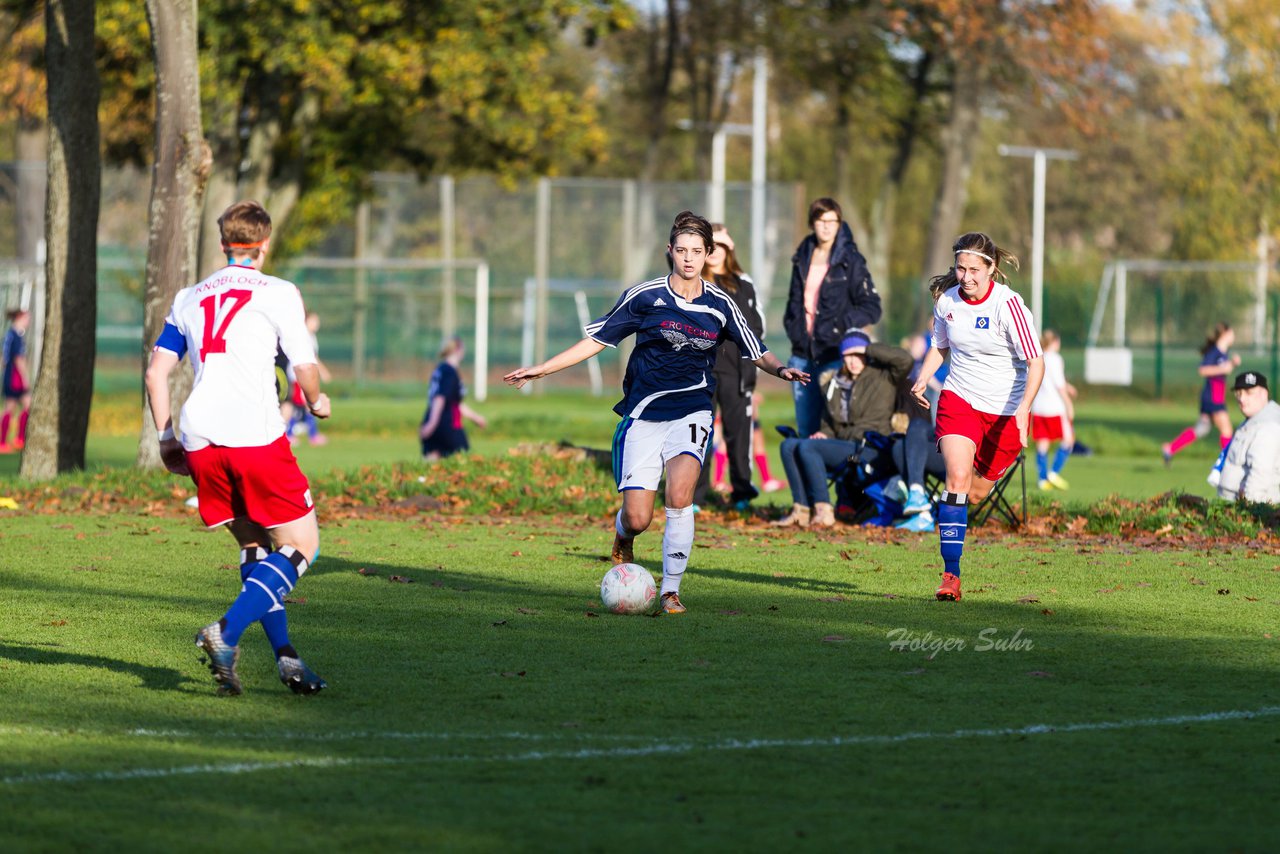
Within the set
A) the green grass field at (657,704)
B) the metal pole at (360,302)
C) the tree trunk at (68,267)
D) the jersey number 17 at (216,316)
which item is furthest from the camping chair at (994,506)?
the metal pole at (360,302)

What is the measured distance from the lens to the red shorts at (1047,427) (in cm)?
1939

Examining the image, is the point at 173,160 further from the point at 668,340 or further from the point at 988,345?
the point at 988,345

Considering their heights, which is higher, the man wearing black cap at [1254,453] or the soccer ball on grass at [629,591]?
the man wearing black cap at [1254,453]

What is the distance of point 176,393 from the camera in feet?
58.2

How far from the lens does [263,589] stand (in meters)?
7.22

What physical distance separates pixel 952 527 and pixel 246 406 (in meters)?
4.42

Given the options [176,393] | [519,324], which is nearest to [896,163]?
[519,324]

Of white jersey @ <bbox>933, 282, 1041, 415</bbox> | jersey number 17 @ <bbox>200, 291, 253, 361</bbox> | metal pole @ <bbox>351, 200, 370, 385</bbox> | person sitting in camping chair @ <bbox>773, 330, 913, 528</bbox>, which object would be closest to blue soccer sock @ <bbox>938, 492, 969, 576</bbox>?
white jersey @ <bbox>933, 282, 1041, 415</bbox>

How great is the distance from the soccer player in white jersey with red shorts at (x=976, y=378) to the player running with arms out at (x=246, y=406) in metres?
4.14

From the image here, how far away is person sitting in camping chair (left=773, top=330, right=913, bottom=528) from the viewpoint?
1393 cm

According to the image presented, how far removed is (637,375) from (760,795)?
13.6ft

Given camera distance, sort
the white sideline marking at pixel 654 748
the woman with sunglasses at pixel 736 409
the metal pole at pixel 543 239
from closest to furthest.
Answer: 1. the white sideline marking at pixel 654 748
2. the woman with sunglasses at pixel 736 409
3. the metal pole at pixel 543 239

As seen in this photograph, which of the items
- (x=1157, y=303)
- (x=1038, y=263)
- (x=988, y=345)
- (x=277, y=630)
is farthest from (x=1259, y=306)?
(x=277, y=630)

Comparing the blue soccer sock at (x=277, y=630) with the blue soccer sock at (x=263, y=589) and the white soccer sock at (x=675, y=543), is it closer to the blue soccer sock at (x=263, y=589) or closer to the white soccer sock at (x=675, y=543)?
the blue soccer sock at (x=263, y=589)
